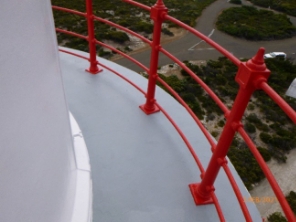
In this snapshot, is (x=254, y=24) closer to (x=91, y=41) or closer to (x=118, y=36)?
(x=118, y=36)

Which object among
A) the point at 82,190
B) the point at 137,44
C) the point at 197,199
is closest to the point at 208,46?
the point at 137,44

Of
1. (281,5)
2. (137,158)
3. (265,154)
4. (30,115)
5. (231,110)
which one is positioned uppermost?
(30,115)

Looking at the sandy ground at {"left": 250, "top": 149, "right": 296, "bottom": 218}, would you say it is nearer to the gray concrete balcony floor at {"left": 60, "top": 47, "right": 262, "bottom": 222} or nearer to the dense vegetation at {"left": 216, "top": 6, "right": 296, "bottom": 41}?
the gray concrete balcony floor at {"left": 60, "top": 47, "right": 262, "bottom": 222}

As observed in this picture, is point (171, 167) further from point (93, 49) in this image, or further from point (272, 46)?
point (272, 46)

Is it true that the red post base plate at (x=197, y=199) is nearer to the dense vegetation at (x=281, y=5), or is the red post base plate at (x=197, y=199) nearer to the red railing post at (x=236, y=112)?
the red railing post at (x=236, y=112)

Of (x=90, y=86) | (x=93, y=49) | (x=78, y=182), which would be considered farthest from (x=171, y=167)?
(x=93, y=49)
